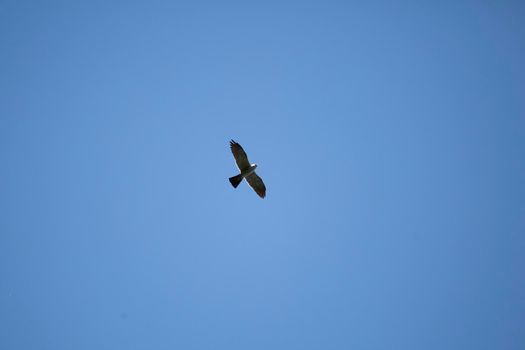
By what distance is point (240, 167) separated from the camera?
1655cm

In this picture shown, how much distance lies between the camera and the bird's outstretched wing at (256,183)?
17.0 m

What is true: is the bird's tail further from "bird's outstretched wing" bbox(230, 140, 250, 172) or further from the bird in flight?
"bird's outstretched wing" bbox(230, 140, 250, 172)

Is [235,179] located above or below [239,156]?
below

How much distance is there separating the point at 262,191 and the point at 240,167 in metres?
1.71

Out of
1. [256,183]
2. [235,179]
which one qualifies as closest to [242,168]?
[235,179]

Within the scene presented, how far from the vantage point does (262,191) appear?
1759cm

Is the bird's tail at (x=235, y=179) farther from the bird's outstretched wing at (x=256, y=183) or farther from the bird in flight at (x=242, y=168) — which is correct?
the bird's outstretched wing at (x=256, y=183)

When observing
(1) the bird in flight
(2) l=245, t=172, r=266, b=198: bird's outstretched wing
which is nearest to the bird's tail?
(1) the bird in flight

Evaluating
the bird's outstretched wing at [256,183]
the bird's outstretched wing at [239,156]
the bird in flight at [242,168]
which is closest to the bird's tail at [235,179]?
the bird in flight at [242,168]

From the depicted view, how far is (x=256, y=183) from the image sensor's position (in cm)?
1733

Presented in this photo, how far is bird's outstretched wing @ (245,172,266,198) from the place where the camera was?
16984 millimetres

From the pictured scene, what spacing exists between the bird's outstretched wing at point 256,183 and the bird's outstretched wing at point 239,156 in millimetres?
554

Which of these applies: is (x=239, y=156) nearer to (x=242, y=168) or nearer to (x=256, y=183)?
(x=242, y=168)

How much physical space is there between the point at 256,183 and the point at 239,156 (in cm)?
178
